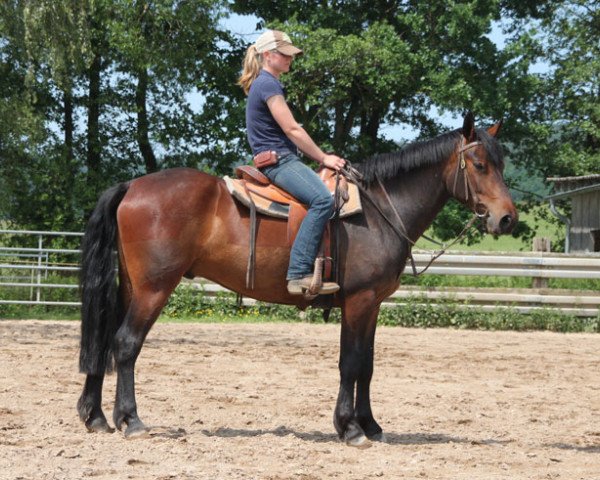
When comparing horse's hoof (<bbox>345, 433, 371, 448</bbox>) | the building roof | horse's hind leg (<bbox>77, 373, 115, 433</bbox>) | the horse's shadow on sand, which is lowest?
the horse's shadow on sand

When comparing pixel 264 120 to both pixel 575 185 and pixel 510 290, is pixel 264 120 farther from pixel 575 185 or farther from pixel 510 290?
pixel 575 185

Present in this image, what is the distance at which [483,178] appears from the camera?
6469 millimetres

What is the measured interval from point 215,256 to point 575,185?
17.4m

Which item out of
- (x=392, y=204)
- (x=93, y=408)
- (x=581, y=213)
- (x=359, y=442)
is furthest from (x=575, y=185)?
(x=93, y=408)

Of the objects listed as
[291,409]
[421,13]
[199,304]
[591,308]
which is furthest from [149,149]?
[291,409]

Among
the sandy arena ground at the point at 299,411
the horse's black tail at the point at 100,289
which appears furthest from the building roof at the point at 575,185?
the horse's black tail at the point at 100,289

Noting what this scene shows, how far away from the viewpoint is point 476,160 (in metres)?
6.48

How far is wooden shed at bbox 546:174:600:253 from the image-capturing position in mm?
21906

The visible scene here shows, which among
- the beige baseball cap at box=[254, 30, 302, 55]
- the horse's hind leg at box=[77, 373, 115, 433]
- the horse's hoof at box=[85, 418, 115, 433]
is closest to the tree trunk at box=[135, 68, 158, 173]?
the beige baseball cap at box=[254, 30, 302, 55]

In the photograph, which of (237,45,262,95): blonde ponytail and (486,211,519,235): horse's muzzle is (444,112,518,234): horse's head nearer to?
(486,211,519,235): horse's muzzle

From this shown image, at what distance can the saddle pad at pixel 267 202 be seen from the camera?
6.34 m

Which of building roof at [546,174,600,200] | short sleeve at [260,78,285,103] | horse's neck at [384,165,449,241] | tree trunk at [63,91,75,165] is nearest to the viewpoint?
short sleeve at [260,78,285,103]

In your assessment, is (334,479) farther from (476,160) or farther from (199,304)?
(199,304)

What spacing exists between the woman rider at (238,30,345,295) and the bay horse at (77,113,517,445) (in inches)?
8.8
